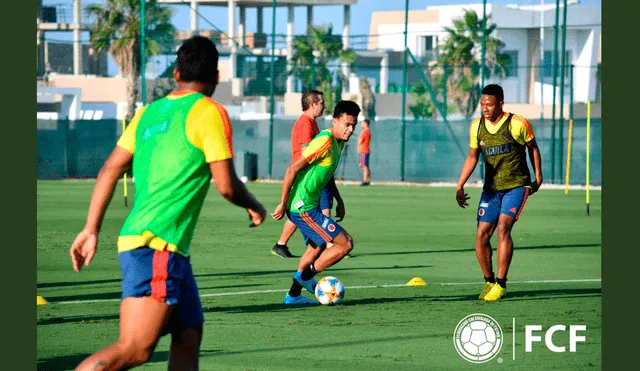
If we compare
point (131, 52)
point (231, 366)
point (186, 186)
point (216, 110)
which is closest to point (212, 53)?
point (216, 110)

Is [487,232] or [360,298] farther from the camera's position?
[487,232]

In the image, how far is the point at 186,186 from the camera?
593cm

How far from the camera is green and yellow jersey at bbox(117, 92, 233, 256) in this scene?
5.87m

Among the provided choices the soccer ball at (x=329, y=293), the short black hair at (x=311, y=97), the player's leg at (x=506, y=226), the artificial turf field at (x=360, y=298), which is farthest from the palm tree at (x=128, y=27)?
the soccer ball at (x=329, y=293)

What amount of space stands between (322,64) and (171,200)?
3747 centimetres

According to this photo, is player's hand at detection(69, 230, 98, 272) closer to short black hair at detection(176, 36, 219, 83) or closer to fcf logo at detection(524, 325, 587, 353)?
short black hair at detection(176, 36, 219, 83)

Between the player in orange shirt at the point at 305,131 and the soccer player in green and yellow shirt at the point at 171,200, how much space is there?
758 centimetres

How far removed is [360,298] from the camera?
11391 millimetres

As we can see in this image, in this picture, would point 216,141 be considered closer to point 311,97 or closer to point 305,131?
point 311,97

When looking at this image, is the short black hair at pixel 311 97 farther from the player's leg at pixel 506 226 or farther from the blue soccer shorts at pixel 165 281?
the blue soccer shorts at pixel 165 281

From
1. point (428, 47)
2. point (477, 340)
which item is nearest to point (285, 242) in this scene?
point (477, 340)

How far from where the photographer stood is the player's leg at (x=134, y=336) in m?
5.66

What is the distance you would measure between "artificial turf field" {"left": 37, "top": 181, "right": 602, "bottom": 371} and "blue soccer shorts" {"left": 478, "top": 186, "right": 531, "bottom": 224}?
2.55 feet

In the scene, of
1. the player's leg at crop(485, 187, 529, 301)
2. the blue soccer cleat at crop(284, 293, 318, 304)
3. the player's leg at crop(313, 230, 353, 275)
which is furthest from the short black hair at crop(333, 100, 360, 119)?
the player's leg at crop(485, 187, 529, 301)
